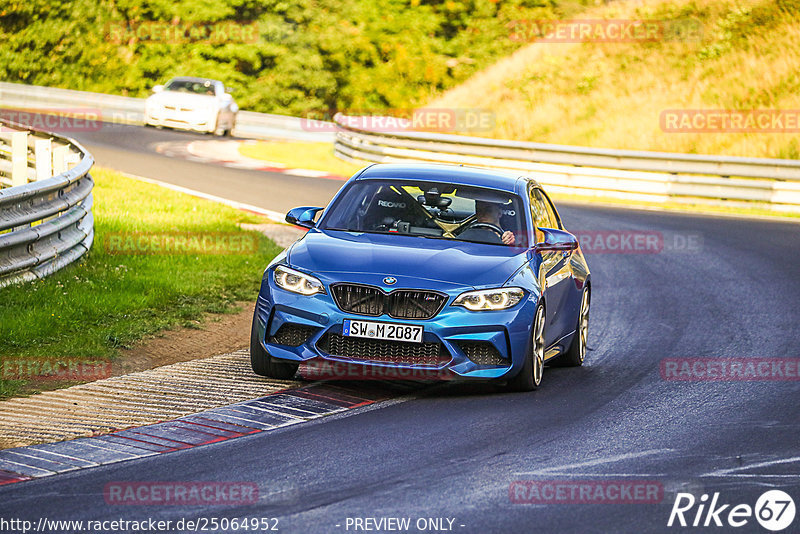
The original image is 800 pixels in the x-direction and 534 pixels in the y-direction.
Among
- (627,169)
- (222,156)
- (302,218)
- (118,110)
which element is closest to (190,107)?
(222,156)

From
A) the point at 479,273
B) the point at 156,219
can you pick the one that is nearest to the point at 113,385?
the point at 479,273

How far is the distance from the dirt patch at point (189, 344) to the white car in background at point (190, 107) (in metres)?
24.7

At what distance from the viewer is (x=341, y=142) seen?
105ft

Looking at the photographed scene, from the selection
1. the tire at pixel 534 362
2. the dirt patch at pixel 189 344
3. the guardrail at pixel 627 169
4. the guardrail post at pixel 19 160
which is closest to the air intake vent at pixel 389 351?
the tire at pixel 534 362

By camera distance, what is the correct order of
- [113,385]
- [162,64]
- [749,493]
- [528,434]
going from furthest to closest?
[162,64]
[113,385]
[528,434]
[749,493]

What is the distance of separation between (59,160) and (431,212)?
7.62 m

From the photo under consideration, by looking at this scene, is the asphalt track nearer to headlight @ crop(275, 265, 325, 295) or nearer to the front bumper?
the front bumper

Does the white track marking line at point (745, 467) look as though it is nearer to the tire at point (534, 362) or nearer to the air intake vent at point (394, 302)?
the tire at point (534, 362)

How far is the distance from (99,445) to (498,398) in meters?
2.92

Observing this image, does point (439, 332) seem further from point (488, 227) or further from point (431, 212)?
point (431, 212)

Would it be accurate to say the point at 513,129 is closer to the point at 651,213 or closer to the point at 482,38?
the point at 651,213

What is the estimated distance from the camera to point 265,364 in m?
8.75

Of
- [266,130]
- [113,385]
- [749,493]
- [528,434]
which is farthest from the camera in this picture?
[266,130]

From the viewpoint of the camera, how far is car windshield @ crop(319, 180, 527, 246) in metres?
9.56
